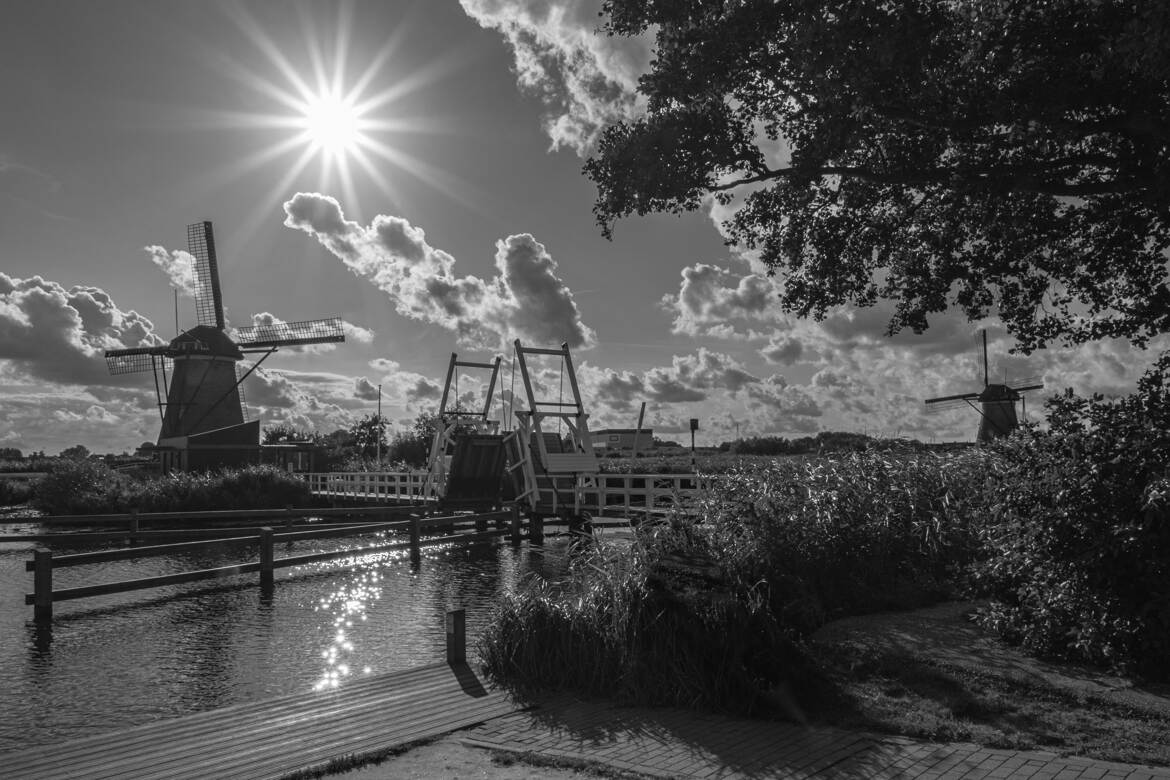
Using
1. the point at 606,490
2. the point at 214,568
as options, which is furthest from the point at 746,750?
the point at 606,490

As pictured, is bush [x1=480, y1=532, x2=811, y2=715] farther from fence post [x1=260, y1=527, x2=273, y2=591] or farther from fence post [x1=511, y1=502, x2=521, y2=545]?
fence post [x1=511, y1=502, x2=521, y2=545]

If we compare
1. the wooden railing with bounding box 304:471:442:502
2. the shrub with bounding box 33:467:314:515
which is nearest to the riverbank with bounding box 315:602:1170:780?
the wooden railing with bounding box 304:471:442:502

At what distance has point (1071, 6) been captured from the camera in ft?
34.0

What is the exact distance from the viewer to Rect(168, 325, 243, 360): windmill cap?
54.3 meters

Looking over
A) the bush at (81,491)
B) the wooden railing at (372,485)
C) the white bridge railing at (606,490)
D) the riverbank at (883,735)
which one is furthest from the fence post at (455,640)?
the bush at (81,491)

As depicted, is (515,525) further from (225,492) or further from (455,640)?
(225,492)

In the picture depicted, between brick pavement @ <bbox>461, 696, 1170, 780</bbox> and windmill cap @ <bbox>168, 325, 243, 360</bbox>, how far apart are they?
5274 centimetres

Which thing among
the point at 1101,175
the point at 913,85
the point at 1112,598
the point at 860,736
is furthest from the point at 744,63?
the point at 860,736

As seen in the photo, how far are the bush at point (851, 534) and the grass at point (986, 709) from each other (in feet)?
4.92

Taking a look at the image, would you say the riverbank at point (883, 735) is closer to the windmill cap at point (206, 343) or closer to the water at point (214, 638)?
the water at point (214, 638)

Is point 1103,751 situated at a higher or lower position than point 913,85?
lower

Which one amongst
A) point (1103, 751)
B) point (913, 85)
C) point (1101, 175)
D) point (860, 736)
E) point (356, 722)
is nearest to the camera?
point (1103, 751)

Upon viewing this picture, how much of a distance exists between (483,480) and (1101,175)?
22.9 metres

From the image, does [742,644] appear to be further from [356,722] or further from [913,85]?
[913,85]
